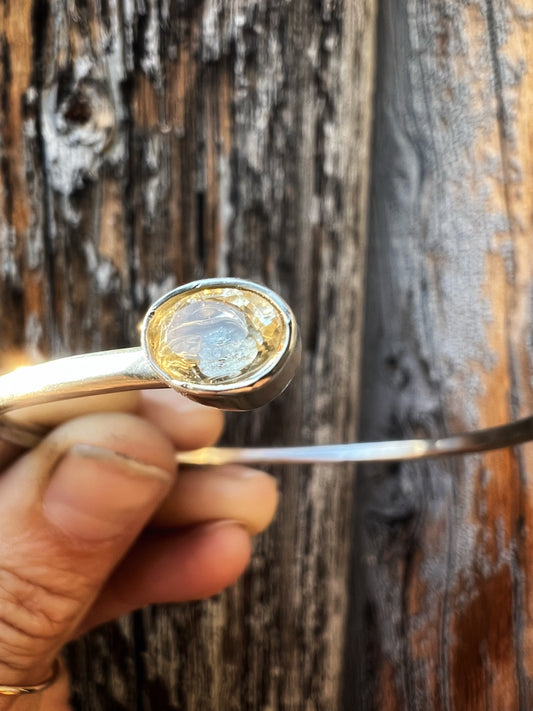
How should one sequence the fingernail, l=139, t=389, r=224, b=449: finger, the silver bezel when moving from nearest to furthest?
the silver bezel < the fingernail < l=139, t=389, r=224, b=449: finger

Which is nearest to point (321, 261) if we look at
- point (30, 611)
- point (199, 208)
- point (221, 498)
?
point (199, 208)

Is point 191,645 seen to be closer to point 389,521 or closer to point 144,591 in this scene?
point 144,591

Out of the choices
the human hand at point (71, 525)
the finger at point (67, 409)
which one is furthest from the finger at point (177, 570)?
the finger at point (67, 409)

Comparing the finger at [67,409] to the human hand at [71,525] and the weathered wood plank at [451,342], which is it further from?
the weathered wood plank at [451,342]

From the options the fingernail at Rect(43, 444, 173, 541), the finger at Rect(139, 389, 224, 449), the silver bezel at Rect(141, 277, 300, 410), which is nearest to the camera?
the silver bezel at Rect(141, 277, 300, 410)

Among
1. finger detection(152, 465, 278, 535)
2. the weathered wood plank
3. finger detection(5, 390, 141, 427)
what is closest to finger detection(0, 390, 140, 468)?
finger detection(5, 390, 141, 427)

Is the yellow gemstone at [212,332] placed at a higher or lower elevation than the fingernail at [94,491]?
higher

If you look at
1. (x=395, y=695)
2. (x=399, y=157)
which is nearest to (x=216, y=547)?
(x=395, y=695)

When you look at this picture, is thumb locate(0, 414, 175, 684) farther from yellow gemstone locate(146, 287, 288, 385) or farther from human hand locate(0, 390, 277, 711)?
yellow gemstone locate(146, 287, 288, 385)
